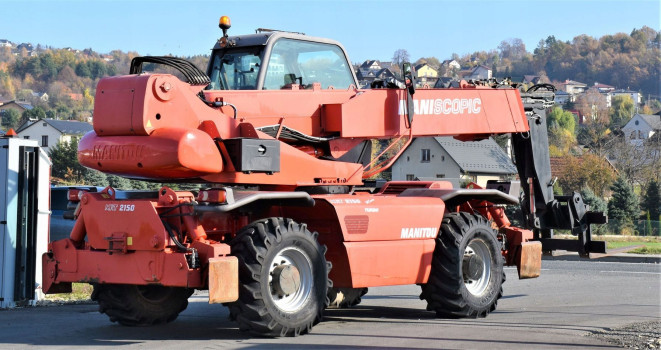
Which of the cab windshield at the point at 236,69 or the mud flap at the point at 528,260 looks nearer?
the cab windshield at the point at 236,69

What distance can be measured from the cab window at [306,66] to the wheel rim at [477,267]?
2.91m

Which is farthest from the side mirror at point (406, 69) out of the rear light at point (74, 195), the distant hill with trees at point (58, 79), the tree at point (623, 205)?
the distant hill with trees at point (58, 79)

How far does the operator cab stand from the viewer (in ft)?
43.6

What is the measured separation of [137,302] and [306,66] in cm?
378

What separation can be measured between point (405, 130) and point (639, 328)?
4.13 meters

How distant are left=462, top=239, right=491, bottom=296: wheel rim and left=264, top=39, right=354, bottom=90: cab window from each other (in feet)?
9.55

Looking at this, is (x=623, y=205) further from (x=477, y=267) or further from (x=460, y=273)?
(x=460, y=273)

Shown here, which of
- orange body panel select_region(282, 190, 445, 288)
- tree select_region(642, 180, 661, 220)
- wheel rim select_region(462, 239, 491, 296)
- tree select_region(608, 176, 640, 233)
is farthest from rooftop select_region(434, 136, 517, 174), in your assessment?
orange body panel select_region(282, 190, 445, 288)

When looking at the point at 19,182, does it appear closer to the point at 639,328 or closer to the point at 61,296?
the point at 61,296

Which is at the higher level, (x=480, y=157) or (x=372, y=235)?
(x=480, y=157)

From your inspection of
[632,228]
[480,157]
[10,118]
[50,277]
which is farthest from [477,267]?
[10,118]

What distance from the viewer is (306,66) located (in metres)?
13.7

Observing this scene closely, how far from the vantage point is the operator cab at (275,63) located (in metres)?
13.3

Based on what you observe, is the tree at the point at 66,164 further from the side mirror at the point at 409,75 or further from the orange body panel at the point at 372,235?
the orange body panel at the point at 372,235
